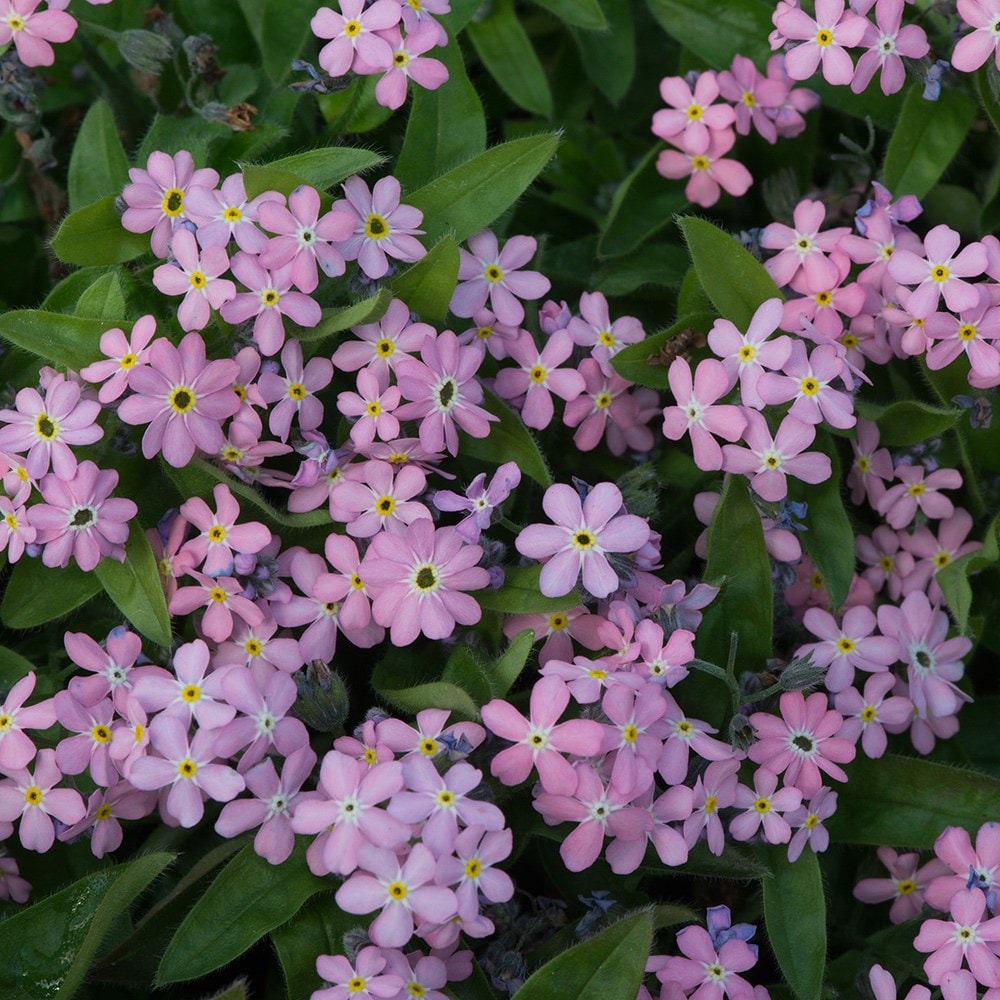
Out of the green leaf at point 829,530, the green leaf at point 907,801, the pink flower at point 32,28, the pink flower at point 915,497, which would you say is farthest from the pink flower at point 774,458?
the pink flower at point 32,28

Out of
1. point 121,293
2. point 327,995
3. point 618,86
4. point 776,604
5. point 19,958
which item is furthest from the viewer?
point 618,86

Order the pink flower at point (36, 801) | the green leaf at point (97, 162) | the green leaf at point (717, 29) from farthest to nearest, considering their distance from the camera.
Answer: the green leaf at point (717, 29), the green leaf at point (97, 162), the pink flower at point (36, 801)

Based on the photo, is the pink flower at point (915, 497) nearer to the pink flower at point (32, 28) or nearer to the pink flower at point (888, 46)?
the pink flower at point (888, 46)

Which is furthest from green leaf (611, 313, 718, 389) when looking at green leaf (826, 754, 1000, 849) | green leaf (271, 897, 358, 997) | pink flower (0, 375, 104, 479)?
green leaf (271, 897, 358, 997)

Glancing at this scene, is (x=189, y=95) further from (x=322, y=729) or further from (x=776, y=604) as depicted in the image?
(x=776, y=604)

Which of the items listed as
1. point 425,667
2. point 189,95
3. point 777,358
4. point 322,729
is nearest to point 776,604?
point 777,358
